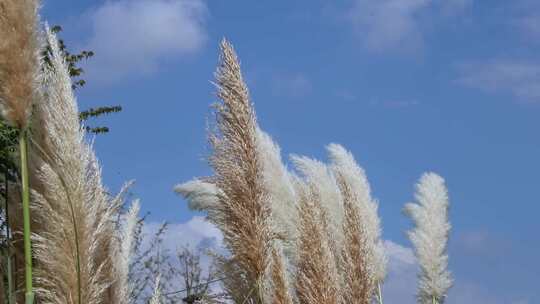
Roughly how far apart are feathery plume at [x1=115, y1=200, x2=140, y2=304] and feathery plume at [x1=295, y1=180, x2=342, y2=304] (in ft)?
2.26

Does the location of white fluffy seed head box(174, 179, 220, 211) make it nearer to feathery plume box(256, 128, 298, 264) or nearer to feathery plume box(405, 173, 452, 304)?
feathery plume box(256, 128, 298, 264)

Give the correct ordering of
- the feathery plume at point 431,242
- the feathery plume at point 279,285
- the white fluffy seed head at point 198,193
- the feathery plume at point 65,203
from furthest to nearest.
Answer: the feathery plume at point 431,242
the white fluffy seed head at point 198,193
the feathery plume at point 279,285
the feathery plume at point 65,203

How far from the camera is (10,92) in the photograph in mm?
2922

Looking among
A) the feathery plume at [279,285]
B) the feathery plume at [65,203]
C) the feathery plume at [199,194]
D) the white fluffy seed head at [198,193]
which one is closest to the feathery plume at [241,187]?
the feathery plume at [279,285]

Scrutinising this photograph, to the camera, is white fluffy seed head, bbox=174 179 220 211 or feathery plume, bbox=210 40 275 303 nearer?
feathery plume, bbox=210 40 275 303

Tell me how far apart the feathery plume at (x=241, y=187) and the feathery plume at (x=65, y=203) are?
43 cm

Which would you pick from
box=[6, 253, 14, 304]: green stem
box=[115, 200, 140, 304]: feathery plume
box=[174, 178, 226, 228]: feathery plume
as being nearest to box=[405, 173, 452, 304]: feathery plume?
box=[174, 178, 226, 228]: feathery plume

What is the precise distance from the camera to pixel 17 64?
A: 2.94 metres

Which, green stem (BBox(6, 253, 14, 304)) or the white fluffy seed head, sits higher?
the white fluffy seed head

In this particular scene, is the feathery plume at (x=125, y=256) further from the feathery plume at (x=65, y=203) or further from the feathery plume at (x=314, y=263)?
the feathery plume at (x=314, y=263)

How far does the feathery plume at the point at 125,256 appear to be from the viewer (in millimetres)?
3377

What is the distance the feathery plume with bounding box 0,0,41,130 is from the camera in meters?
2.93

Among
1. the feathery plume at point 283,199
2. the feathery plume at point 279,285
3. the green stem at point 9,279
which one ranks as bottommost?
the feathery plume at point 279,285

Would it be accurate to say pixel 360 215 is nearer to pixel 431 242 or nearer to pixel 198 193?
pixel 198 193
